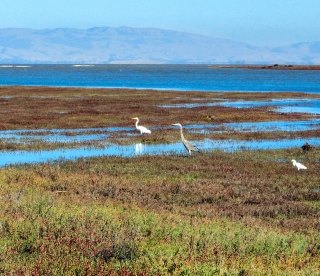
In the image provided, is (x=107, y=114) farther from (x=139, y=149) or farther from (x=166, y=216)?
(x=166, y=216)

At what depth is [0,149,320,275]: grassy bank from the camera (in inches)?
360

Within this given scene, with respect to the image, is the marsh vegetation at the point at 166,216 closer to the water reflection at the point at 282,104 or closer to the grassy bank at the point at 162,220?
the grassy bank at the point at 162,220

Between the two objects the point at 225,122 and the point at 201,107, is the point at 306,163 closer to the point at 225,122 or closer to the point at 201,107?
the point at 225,122

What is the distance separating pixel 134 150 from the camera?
31422 millimetres

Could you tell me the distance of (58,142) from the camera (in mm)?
34125

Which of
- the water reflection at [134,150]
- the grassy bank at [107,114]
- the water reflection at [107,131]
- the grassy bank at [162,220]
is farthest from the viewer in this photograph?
the grassy bank at [107,114]

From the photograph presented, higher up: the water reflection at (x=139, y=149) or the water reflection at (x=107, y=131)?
the water reflection at (x=139, y=149)

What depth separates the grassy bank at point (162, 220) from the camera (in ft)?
30.0

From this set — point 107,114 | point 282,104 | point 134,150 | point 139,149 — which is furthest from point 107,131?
point 282,104

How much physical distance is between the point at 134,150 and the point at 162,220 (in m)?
18.5

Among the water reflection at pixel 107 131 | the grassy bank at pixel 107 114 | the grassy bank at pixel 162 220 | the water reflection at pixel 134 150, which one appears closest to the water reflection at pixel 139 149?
the water reflection at pixel 134 150

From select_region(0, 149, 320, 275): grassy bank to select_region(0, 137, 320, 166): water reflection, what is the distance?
414 centimetres

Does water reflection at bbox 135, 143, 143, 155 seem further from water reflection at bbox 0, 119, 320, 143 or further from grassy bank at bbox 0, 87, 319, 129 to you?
grassy bank at bbox 0, 87, 319, 129

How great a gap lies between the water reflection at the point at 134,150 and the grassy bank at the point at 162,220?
4.14m
